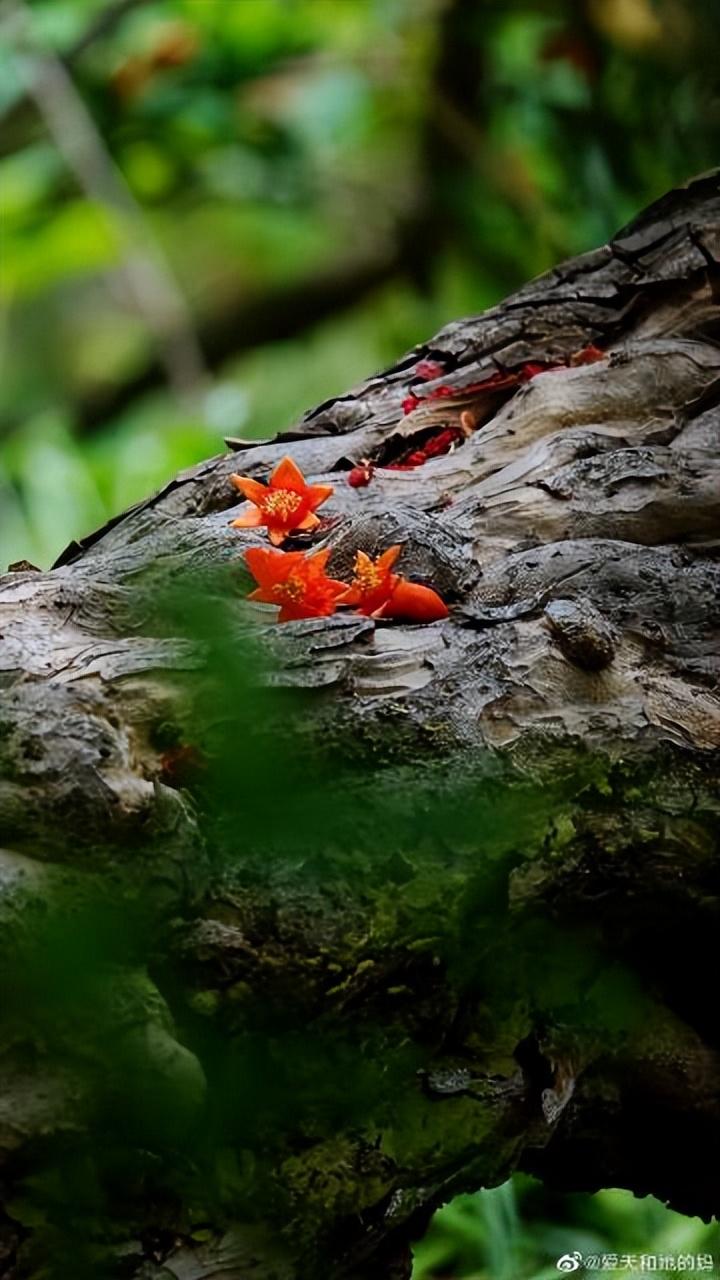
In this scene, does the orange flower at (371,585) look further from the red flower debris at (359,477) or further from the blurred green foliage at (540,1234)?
the blurred green foliage at (540,1234)

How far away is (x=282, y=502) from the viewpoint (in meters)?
1.13

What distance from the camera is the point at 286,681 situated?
88cm

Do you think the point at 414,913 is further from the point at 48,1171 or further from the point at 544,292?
the point at 544,292

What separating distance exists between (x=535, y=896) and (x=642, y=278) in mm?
665

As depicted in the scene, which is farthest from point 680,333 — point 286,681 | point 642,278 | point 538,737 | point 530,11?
point 530,11

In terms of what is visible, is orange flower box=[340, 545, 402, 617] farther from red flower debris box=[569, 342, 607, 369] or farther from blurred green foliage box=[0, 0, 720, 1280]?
blurred green foliage box=[0, 0, 720, 1280]

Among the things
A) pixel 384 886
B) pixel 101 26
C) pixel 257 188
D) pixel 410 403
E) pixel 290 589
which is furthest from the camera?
pixel 257 188

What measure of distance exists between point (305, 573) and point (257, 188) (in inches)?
121

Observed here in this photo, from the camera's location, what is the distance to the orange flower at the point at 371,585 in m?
1.05

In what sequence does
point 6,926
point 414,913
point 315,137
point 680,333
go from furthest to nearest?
point 315,137 < point 680,333 < point 414,913 < point 6,926

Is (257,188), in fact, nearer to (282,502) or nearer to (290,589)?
(282,502)

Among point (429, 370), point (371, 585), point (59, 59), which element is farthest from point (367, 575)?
point (59, 59)

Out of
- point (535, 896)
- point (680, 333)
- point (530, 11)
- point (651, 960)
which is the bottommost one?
point (651, 960)

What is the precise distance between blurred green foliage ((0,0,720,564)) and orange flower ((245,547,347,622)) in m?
2.28
